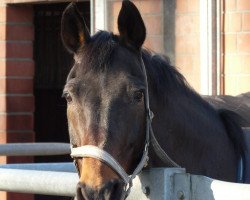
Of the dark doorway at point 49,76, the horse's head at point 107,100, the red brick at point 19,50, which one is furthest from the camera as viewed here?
the dark doorway at point 49,76

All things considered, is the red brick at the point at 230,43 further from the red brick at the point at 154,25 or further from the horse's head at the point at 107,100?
the horse's head at the point at 107,100

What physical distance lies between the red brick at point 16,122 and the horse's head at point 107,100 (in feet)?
13.8

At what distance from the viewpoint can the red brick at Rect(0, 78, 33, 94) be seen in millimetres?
8039

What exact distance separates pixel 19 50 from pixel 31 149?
3.26m

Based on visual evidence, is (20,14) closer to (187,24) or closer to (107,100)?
(187,24)

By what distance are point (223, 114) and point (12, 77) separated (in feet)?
12.7

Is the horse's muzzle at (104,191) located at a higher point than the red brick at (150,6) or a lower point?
lower

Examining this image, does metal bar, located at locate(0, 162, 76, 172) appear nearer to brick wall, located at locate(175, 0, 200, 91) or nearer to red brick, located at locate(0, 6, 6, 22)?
brick wall, located at locate(175, 0, 200, 91)

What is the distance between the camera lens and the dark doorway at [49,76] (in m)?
8.95

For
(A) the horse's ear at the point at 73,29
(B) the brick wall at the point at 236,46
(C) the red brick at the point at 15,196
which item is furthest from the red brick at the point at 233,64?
(A) the horse's ear at the point at 73,29

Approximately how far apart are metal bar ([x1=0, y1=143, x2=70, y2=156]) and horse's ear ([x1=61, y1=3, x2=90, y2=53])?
105 cm

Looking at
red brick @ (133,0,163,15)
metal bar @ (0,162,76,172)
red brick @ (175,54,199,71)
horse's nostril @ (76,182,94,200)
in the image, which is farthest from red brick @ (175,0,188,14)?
horse's nostril @ (76,182,94,200)

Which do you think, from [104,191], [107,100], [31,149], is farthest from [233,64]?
[104,191]

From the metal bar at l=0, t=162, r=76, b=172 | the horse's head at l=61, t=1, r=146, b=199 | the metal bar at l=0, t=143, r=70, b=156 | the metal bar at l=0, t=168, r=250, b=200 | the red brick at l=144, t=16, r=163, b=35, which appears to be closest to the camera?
the metal bar at l=0, t=168, r=250, b=200
